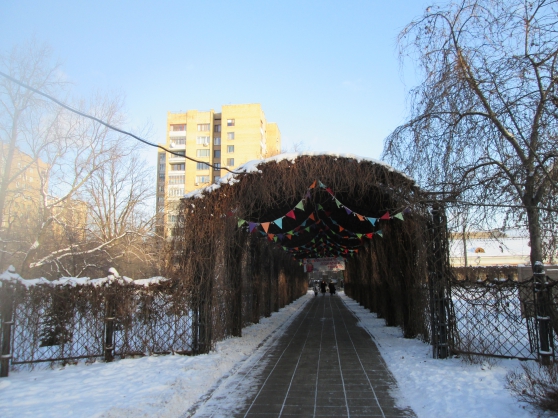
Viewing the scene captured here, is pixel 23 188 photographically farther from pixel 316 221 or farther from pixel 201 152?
pixel 201 152

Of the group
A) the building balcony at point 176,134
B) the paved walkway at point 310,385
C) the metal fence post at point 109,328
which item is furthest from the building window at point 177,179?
the metal fence post at point 109,328

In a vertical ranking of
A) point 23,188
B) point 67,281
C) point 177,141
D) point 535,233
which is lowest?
point 67,281

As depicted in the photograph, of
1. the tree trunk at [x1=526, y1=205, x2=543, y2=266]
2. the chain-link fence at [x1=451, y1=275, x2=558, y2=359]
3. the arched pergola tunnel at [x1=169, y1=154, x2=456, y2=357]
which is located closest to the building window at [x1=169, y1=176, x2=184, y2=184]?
the arched pergola tunnel at [x1=169, y1=154, x2=456, y2=357]

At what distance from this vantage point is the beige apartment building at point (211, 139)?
2323 inches

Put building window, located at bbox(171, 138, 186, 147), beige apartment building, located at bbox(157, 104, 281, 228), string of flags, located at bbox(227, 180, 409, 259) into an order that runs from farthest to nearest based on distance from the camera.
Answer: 1. building window, located at bbox(171, 138, 186, 147)
2. beige apartment building, located at bbox(157, 104, 281, 228)
3. string of flags, located at bbox(227, 180, 409, 259)

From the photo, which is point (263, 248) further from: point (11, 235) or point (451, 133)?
point (451, 133)

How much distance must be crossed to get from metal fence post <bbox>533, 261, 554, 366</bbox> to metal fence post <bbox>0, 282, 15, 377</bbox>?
7.89 m

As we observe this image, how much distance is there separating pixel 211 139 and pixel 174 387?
57.0 metres

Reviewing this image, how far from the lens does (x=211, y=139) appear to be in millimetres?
60594

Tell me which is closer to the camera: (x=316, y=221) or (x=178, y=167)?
(x=316, y=221)

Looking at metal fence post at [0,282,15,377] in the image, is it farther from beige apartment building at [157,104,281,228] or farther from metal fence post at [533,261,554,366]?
beige apartment building at [157,104,281,228]

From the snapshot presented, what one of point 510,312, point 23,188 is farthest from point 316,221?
point 23,188

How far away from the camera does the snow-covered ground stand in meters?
4.72

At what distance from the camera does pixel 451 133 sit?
21.8 feet
